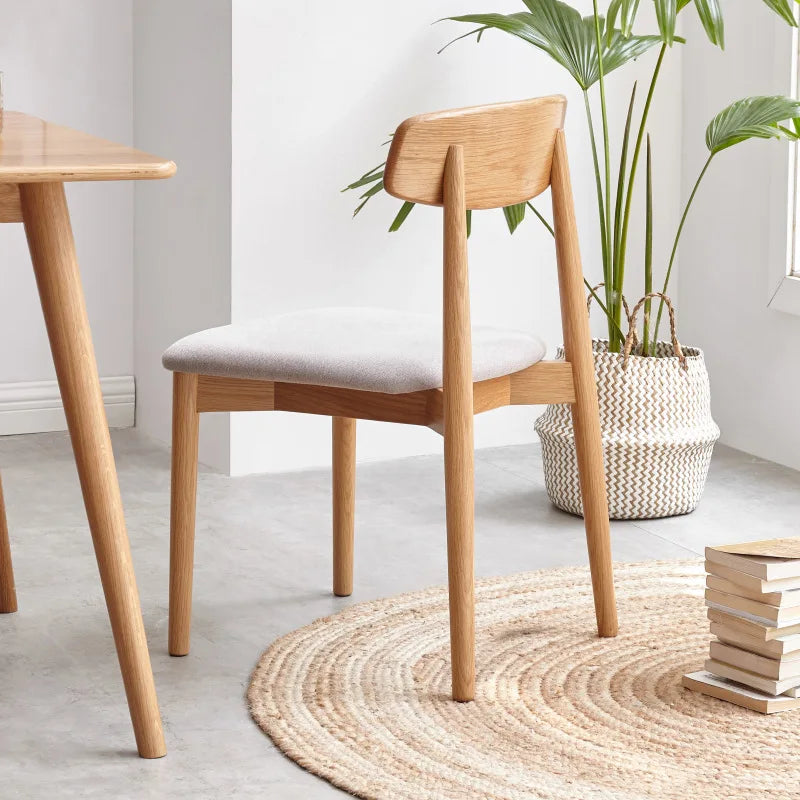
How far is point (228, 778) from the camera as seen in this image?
1.54 meters

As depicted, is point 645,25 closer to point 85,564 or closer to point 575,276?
point 575,276

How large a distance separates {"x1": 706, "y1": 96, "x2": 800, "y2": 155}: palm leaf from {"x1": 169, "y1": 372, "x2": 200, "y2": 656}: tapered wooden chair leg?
1191 mm

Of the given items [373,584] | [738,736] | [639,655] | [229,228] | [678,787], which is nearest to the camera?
[678,787]

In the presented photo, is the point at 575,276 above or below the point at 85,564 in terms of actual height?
above

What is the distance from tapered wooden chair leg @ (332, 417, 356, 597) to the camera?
81.9 inches

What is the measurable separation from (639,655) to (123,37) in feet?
6.76

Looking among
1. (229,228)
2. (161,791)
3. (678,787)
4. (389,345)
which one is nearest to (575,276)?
(389,345)

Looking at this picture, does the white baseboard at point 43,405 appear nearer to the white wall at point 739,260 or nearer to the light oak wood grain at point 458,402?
the white wall at point 739,260

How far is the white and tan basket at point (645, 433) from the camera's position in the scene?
260 cm

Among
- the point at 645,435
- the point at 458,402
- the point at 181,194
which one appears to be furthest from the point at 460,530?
the point at 181,194

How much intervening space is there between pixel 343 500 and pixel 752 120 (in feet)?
3.52

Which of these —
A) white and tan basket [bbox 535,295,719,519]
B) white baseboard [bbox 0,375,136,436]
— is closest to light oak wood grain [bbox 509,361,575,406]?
white and tan basket [bbox 535,295,719,519]

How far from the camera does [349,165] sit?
2963mm

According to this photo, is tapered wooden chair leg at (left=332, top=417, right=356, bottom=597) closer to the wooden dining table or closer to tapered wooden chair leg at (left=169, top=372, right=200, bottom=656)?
tapered wooden chair leg at (left=169, top=372, right=200, bottom=656)
